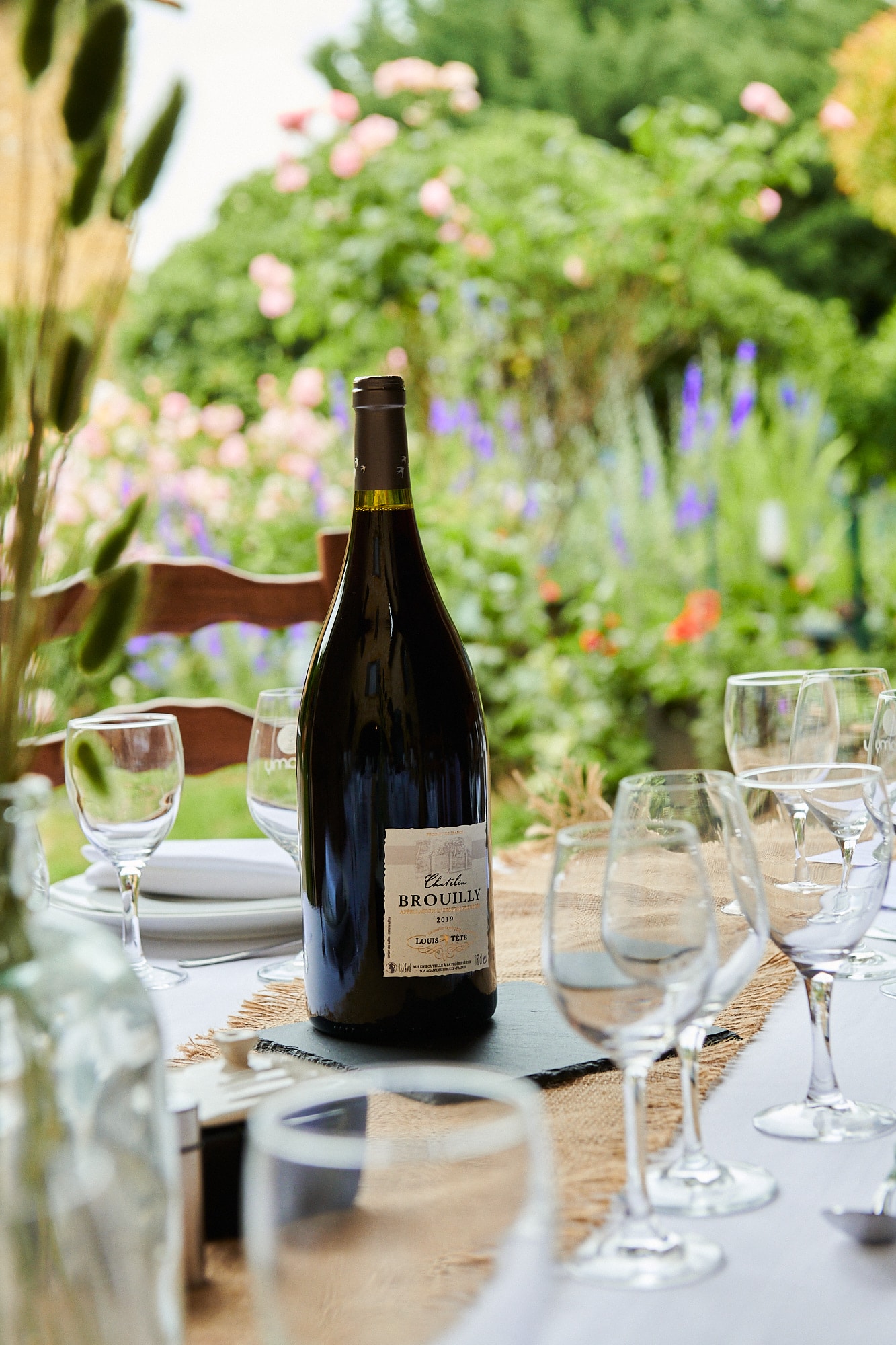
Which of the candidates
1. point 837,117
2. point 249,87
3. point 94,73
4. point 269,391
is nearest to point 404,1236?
point 94,73

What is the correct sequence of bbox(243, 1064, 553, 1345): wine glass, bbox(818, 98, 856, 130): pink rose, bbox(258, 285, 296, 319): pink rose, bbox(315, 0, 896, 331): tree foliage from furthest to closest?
bbox(315, 0, 896, 331): tree foliage → bbox(818, 98, 856, 130): pink rose → bbox(258, 285, 296, 319): pink rose → bbox(243, 1064, 553, 1345): wine glass

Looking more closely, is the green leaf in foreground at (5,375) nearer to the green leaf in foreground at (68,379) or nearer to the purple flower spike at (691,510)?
the green leaf in foreground at (68,379)

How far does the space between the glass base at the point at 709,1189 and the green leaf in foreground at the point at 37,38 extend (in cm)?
50

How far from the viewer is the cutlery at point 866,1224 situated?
0.57 metres

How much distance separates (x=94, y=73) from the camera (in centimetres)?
42

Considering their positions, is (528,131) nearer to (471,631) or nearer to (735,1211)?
(471,631)

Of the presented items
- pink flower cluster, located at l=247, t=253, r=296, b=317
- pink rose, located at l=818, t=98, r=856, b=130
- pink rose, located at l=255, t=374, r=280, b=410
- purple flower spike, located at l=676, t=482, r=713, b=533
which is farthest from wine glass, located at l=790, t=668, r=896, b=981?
pink rose, located at l=818, t=98, r=856, b=130

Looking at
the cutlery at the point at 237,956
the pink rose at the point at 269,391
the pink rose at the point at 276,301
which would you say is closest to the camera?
the cutlery at the point at 237,956

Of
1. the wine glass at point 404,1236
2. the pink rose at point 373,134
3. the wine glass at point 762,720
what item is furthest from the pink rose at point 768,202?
the wine glass at point 404,1236

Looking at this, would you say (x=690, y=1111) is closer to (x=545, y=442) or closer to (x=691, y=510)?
(x=691, y=510)

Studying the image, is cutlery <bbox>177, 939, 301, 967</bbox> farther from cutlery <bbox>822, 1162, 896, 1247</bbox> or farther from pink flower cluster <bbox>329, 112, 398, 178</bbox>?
pink flower cluster <bbox>329, 112, 398, 178</bbox>

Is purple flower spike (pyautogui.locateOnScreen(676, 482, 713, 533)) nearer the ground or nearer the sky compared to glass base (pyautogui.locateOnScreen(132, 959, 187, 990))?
nearer the sky

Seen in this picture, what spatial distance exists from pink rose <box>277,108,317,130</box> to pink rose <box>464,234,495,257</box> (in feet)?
2.07

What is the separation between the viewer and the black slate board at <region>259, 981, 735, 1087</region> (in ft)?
2.54
